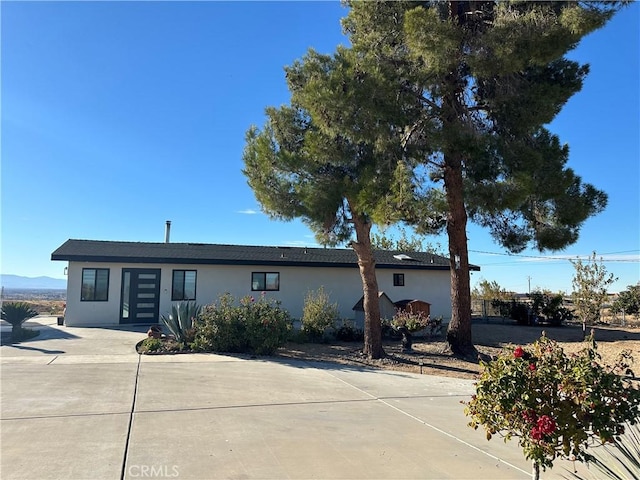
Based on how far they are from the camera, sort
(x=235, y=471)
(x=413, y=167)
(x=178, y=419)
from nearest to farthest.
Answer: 1. (x=235, y=471)
2. (x=178, y=419)
3. (x=413, y=167)

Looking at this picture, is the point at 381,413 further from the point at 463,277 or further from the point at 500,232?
the point at 500,232

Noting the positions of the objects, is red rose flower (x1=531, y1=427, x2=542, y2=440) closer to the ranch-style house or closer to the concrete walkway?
the concrete walkway

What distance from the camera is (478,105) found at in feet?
39.1

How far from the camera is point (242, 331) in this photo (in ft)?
39.0

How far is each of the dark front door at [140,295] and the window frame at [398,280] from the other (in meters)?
10.3

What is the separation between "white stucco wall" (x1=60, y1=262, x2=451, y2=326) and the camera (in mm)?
17078

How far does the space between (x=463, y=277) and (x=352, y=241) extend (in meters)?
3.17

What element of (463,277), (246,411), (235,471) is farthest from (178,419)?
(463,277)

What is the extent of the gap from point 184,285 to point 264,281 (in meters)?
3.26

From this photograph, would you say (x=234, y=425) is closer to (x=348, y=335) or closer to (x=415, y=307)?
(x=348, y=335)

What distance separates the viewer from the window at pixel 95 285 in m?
17.1

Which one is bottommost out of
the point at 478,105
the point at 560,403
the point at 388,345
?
the point at 388,345

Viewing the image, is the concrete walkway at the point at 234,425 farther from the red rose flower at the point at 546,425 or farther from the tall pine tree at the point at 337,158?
the tall pine tree at the point at 337,158

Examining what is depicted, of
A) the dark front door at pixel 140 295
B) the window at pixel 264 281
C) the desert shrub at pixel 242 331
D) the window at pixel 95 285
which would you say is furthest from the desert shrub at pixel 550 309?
the window at pixel 95 285
